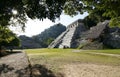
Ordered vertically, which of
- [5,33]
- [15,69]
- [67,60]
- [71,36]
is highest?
[5,33]

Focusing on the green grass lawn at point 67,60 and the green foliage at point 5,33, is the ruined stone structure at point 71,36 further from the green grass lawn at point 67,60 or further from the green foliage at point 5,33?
the green grass lawn at point 67,60

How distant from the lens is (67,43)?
330 feet

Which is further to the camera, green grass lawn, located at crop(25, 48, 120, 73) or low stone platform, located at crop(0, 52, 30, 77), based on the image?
green grass lawn, located at crop(25, 48, 120, 73)

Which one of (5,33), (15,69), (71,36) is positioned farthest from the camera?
(71,36)

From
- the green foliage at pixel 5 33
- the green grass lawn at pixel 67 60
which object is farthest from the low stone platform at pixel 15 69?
the green foliage at pixel 5 33

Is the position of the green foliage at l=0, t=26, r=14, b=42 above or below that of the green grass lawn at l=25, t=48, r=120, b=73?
above

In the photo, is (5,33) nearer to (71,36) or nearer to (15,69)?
(15,69)

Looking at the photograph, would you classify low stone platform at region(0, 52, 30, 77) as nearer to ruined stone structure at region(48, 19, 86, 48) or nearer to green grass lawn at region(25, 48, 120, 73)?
green grass lawn at region(25, 48, 120, 73)

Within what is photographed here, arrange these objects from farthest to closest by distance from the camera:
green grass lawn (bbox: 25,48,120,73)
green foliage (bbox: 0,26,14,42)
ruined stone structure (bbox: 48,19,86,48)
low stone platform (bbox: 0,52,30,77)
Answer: ruined stone structure (bbox: 48,19,86,48) → green foliage (bbox: 0,26,14,42) → green grass lawn (bbox: 25,48,120,73) → low stone platform (bbox: 0,52,30,77)

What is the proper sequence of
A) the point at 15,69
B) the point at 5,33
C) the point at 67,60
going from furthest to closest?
the point at 5,33 < the point at 67,60 < the point at 15,69

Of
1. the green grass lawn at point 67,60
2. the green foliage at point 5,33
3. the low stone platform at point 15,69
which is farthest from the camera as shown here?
the green foliage at point 5,33

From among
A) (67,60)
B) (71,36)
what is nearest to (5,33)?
(67,60)

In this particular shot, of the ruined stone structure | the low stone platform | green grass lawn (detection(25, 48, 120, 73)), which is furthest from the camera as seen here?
the ruined stone structure

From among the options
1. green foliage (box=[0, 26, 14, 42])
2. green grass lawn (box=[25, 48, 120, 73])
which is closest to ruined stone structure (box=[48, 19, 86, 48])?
green foliage (box=[0, 26, 14, 42])
